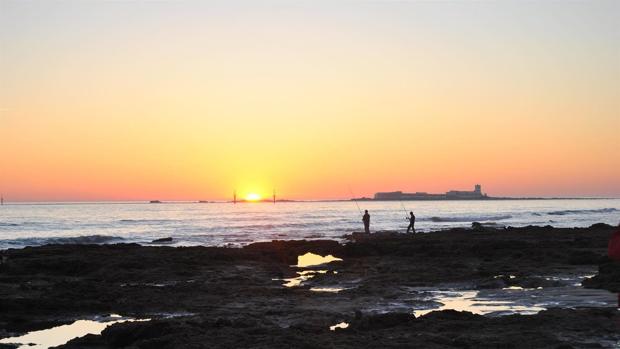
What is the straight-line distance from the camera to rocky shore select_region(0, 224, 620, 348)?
9.79 metres

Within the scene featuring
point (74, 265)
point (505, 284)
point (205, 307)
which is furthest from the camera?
point (74, 265)

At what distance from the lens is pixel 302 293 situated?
16422 millimetres

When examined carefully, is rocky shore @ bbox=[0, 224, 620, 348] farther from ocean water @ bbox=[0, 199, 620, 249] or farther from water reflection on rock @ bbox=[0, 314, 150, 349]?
ocean water @ bbox=[0, 199, 620, 249]

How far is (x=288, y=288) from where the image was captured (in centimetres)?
1778

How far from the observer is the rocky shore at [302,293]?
385 inches

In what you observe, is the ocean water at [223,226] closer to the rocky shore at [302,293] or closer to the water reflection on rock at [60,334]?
the rocky shore at [302,293]

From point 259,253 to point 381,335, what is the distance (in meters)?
18.2

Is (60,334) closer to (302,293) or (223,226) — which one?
(302,293)

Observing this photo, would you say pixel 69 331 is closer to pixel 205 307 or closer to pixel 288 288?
pixel 205 307

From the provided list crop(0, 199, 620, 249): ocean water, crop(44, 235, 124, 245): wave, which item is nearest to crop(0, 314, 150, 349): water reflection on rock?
crop(0, 199, 620, 249): ocean water

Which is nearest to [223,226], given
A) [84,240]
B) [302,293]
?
[84,240]

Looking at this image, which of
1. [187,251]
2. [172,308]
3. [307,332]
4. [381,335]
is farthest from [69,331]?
[187,251]

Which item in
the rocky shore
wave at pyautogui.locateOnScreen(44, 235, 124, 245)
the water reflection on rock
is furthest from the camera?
wave at pyautogui.locateOnScreen(44, 235, 124, 245)

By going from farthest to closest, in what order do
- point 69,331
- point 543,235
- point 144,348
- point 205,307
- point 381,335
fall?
point 543,235, point 205,307, point 69,331, point 381,335, point 144,348
